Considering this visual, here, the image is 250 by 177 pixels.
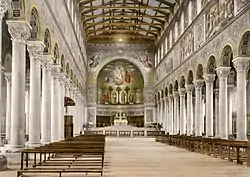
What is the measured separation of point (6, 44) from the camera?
23781 mm

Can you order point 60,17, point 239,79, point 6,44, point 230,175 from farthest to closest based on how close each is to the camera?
1. point 60,17
2. point 6,44
3. point 239,79
4. point 230,175

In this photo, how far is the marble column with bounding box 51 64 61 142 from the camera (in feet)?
79.3

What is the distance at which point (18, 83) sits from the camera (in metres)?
14.8

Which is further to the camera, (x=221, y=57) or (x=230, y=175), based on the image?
(x=221, y=57)

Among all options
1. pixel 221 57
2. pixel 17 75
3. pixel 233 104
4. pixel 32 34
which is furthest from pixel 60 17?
pixel 233 104

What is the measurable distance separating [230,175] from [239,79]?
11.9 meters

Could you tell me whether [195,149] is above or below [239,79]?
below

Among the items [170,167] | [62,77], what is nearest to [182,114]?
[62,77]

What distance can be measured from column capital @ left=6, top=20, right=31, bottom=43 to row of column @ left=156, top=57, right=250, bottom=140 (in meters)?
10.9

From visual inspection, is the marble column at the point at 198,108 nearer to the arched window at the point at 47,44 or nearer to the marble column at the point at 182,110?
the marble column at the point at 182,110

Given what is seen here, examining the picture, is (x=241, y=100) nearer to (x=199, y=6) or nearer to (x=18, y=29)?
(x=199, y=6)

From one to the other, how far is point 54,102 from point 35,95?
6.60m

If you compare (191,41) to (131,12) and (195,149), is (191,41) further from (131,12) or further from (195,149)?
(131,12)

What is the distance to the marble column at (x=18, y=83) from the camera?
14.5 metres
